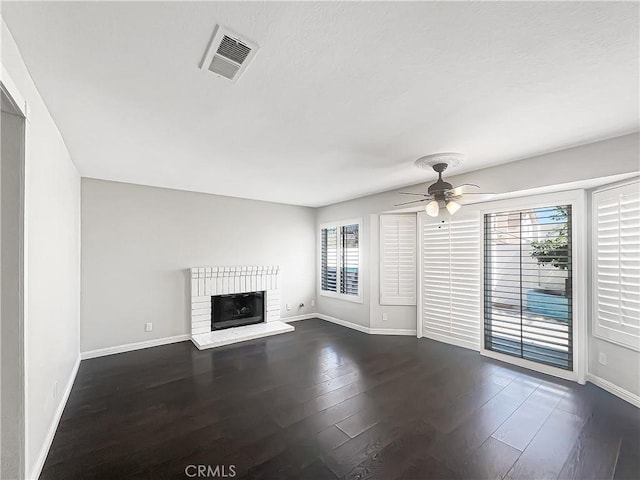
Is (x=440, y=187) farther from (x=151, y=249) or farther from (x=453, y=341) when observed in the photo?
(x=151, y=249)

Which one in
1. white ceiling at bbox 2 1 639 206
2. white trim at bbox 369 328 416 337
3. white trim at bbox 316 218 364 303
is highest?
white ceiling at bbox 2 1 639 206

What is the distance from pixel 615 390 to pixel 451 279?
2052 mm

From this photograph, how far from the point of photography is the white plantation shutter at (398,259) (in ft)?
16.4

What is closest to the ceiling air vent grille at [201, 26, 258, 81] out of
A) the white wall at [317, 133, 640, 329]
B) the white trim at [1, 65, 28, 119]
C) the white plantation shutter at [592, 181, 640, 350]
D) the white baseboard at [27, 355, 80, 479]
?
the white trim at [1, 65, 28, 119]

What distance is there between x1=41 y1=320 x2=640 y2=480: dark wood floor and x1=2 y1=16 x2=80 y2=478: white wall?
0.36 m

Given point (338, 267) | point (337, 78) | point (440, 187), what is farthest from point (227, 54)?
point (338, 267)

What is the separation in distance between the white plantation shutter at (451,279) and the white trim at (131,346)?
164 inches

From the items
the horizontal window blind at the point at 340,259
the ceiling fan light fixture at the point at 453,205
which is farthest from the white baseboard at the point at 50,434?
the horizontal window blind at the point at 340,259

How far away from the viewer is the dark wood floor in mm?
1964

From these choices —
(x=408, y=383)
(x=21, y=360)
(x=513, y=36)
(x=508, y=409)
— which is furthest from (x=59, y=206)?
(x=508, y=409)

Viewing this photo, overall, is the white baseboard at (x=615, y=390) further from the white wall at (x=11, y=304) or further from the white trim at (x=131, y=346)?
the white trim at (x=131, y=346)

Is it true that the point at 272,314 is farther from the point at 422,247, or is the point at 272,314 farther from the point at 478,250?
the point at 478,250

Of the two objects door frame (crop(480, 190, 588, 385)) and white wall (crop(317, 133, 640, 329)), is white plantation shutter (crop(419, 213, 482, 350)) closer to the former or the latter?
white wall (crop(317, 133, 640, 329))

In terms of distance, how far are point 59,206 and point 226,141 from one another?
1602 millimetres
